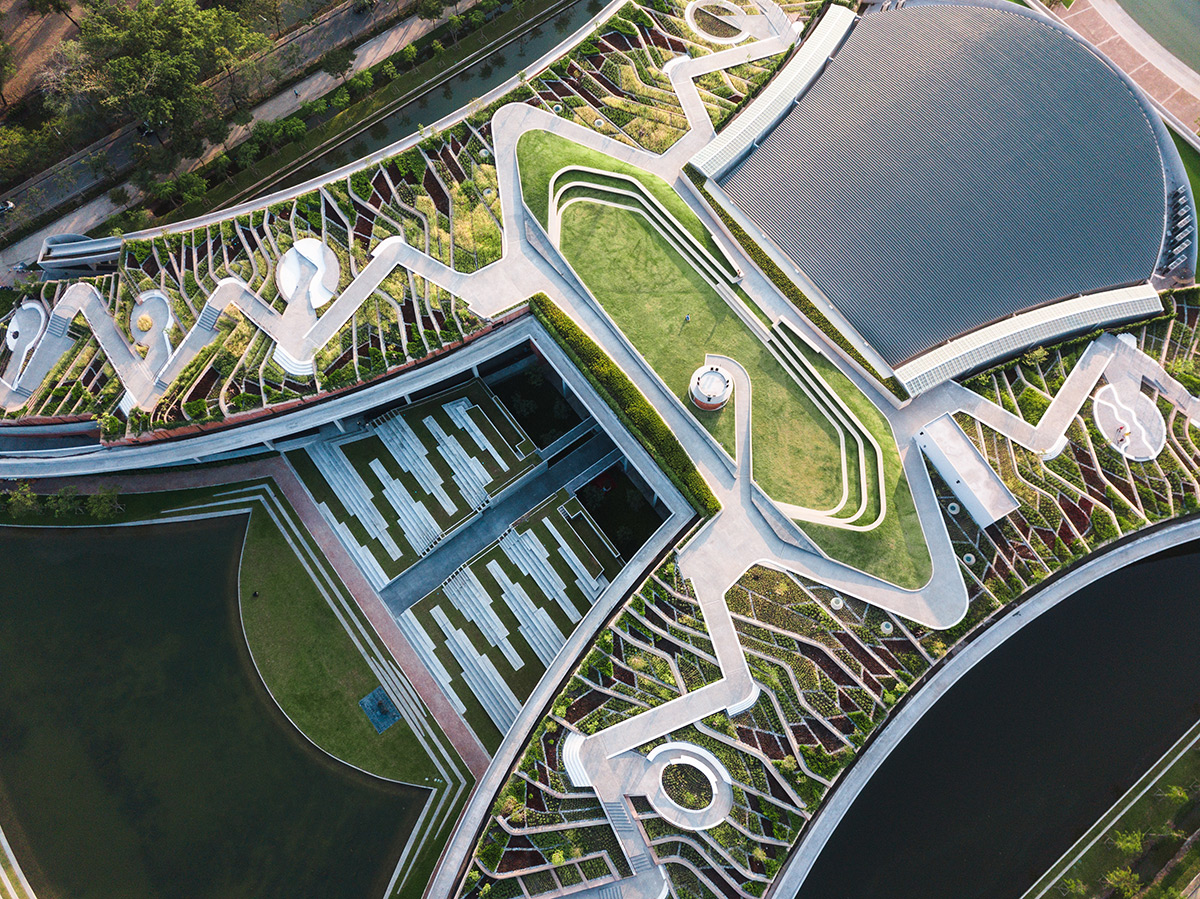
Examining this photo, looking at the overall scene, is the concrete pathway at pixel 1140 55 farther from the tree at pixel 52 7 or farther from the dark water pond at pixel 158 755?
the tree at pixel 52 7

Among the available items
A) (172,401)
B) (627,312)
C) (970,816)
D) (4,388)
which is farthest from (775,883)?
(4,388)

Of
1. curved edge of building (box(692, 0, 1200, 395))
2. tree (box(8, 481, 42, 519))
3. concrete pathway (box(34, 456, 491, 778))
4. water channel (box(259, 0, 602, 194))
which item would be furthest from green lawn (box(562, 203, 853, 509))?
tree (box(8, 481, 42, 519))

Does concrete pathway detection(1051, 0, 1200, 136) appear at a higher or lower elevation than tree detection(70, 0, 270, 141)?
lower

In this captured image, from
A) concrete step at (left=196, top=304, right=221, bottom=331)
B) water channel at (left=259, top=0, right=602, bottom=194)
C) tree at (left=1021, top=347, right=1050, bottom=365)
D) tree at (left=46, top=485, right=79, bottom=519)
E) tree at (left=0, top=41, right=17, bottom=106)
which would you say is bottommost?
tree at (left=1021, top=347, right=1050, bottom=365)

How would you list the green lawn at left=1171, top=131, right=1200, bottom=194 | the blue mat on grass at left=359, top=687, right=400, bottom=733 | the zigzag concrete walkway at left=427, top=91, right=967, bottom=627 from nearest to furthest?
the zigzag concrete walkway at left=427, top=91, right=967, bottom=627 < the blue mat on grass at left=359, top=687, right=400, bottom=733 < the green lawn at left=1171, top=131, right=1200, bottom=194

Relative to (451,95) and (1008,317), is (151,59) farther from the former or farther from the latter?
(1008,317)

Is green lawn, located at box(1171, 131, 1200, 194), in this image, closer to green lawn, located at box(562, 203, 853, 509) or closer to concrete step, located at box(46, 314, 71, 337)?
green lawn, located at box(562, 203, 853, 509)

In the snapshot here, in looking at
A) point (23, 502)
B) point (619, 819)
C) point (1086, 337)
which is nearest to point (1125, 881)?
point (619, 819)
